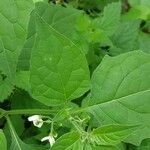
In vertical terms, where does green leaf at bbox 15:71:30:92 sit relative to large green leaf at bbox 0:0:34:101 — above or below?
below

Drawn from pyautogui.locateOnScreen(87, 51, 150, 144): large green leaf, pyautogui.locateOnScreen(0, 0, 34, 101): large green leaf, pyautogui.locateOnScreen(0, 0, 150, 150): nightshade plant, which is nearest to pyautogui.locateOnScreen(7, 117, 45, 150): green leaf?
pyautogui.locateOnScreen(0, 0, 150, 150): nightshade plant

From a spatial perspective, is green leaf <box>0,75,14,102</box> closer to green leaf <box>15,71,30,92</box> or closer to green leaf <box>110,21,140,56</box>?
green leaf <box>15,71,30,92</box>

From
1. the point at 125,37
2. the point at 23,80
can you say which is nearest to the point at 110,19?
the point at 125,37

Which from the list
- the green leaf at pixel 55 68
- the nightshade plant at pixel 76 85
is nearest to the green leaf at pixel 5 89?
the nightshade plant at pixel 76 85

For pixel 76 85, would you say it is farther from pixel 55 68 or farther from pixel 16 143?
pixel 16 143

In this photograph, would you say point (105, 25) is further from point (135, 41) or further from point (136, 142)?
point (136, 142)

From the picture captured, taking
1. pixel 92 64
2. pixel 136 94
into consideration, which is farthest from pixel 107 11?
pixel 136 94

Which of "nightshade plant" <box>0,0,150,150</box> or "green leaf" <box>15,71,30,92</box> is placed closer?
"nightshade plant" <box>0,0,150,150</box>
